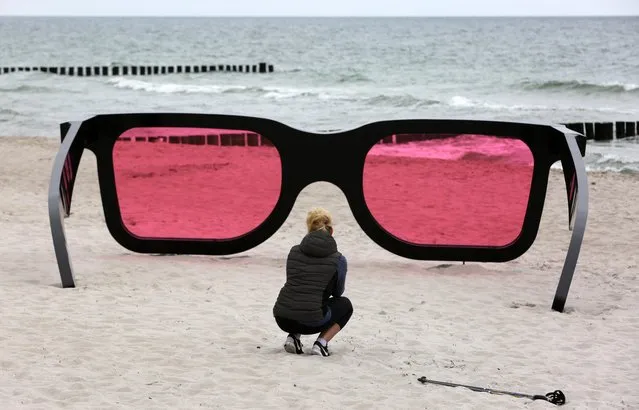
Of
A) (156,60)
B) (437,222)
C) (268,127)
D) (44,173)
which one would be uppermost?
(268,127)

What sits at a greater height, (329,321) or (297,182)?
(297,182)

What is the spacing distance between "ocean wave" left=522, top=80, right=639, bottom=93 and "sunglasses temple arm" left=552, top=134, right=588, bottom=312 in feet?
76.7

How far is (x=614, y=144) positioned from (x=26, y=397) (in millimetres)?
14548

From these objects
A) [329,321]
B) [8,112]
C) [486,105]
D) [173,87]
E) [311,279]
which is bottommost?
[173,87]

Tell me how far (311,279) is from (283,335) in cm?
61

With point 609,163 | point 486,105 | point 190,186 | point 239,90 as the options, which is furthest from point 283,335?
point 239,90

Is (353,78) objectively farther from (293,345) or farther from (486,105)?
(293,345)

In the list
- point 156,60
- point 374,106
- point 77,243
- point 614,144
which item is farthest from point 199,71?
point 77,243

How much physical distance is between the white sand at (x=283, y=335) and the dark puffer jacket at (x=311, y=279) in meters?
0.22

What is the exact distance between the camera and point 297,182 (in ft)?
20.0

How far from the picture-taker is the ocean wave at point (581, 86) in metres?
28.2

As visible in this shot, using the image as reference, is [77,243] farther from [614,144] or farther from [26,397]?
[614,144]

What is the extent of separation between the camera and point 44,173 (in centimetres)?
1115

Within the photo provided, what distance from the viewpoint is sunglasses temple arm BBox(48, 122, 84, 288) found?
5.66m
